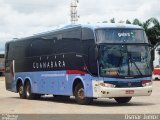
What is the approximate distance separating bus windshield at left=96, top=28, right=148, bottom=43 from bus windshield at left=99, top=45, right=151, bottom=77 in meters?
0.25

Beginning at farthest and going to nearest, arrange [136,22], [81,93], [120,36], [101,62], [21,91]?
[136,22]
[21,91]
[81,93]
[120,36]
[101,62]

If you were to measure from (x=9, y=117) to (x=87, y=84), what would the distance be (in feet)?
20.0

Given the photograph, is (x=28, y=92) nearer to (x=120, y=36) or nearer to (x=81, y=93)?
(x=81, y=93)

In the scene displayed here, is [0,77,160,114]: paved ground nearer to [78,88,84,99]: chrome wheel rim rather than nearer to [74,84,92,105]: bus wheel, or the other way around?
[74,84,92,105]: bus wheel

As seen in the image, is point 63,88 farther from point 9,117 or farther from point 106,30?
point 9,117

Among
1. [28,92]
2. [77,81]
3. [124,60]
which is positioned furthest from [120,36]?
[28,92]

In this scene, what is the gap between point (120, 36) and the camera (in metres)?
22.0

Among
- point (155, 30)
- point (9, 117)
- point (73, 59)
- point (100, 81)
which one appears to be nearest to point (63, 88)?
point (73, 59)

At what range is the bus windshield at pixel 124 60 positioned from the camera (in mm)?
21391

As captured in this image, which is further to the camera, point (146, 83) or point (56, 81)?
point (56, 81)

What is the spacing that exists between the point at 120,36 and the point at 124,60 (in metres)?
0.99

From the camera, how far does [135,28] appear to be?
22453 mm

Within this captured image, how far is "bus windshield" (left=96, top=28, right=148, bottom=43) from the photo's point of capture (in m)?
21.6

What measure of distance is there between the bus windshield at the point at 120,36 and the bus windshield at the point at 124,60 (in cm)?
25
